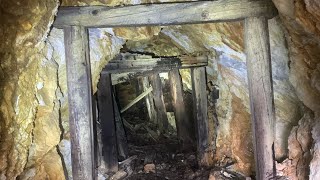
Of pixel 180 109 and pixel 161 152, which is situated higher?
pixel 180 109

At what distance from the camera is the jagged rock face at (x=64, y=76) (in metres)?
2.81

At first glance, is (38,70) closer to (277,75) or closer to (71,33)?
(71,33)

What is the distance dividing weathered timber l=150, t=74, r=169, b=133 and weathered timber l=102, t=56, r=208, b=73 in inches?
60.8

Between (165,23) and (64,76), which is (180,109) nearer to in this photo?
(64,76)

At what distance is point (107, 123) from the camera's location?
571cm

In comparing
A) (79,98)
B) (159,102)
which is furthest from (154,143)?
(79,98)

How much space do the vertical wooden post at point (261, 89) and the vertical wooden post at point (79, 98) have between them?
152 cm

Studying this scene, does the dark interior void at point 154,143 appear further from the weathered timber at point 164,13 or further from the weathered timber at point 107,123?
the weathered timber at point 164,13

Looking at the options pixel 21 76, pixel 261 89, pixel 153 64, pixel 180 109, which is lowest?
pixel 180 109

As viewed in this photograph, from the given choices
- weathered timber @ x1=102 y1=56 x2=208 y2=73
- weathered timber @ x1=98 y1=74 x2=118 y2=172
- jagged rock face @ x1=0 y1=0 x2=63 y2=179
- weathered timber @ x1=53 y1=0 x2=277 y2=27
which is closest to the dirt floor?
weathered timber @ x1=98 y1=74 x2=118 y2=172

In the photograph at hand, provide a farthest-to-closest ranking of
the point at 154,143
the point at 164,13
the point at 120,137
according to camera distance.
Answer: the point at 154,143, the point at 120,137, the point at 164,13

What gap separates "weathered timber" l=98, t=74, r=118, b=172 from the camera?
5617mm

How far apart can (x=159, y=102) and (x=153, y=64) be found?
88.8 inches

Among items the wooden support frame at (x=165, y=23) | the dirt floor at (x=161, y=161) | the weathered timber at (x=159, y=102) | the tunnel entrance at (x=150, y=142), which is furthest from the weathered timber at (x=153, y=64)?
the wooden support frame at (x=165, y=23)
